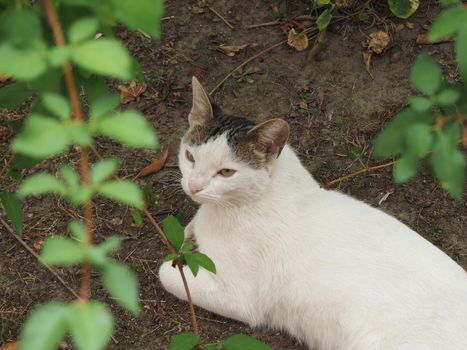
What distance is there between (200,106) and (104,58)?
1.91m

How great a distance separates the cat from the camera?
2.29 metres

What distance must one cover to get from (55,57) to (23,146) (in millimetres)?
119

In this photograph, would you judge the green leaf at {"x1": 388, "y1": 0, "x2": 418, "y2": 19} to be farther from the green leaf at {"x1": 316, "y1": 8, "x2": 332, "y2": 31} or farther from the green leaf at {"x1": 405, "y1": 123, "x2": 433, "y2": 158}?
the green leaf at {"x1": 405, "y1": 123, "x2": 433, "y2": 158}

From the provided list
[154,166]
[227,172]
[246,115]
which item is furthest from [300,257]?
[246,115]

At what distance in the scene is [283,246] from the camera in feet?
8.29

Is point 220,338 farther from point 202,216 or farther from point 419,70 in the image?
point 419,70

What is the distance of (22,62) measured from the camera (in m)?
0.72

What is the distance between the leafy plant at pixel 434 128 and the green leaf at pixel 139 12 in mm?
445

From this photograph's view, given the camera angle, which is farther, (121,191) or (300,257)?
(300,257)

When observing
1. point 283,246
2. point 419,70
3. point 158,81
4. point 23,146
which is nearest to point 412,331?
point 283,246

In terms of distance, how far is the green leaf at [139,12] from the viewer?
2.61ft

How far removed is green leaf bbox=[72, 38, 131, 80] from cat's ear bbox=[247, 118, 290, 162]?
1.66 m

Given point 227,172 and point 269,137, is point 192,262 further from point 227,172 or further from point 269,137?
point 269,137

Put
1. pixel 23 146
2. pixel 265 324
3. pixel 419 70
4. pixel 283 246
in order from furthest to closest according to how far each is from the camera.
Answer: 1. pixel 265 324
2. pixel 283 246
3. pixel 419 70
4. pixel 23 146
